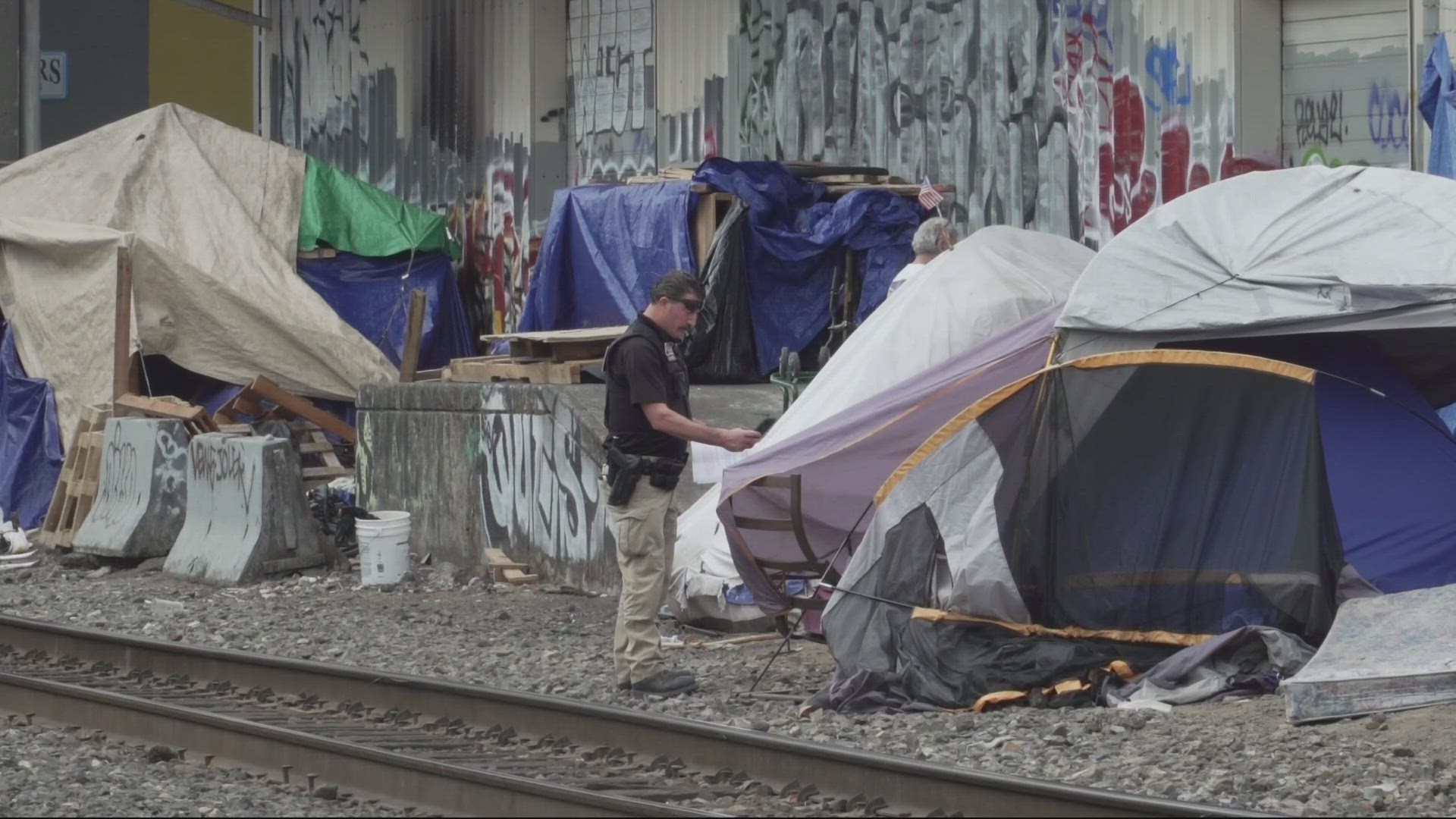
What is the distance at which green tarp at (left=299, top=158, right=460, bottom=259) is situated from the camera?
18.9 metres

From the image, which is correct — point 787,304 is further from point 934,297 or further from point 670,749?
point 670,749

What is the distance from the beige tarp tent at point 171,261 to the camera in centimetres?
1667

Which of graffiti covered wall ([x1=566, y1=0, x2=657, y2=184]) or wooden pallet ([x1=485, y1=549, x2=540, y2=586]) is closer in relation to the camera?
wooden pallet ([x1=485, y1=549, x2=540, y2=586])

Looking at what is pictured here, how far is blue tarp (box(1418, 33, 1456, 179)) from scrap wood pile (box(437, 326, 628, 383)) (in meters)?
6.21

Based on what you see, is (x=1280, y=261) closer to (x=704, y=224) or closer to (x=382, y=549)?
(x=382, y=549)

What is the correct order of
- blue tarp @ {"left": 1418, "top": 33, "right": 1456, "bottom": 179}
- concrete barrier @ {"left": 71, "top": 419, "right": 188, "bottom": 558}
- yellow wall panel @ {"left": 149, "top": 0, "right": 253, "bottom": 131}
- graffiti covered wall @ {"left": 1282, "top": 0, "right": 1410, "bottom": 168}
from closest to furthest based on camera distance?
blue tarp @ {"left": 1418, "top": 33, "right": 1456, "bottom": 179} → graffiti covered wall @ {"left": 1282, "top": 0, "right": 1410, "bottom": 168} → concrete barrier @ {"left": 71, "top": 419, "right": 188, "bottom": 558} → yellow wall panel @ {"left": 149, "top": 0, "right": 253, "bottom": 131}

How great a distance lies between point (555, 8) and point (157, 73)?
9096 millimetres

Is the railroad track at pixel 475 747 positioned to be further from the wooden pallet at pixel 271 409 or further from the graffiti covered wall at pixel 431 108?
the graffiti covered wall at pixel 431 108

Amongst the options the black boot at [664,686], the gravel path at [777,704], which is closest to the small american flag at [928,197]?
the gravel path at [777,704]

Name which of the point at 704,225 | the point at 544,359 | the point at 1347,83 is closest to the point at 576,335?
the point at 544,359

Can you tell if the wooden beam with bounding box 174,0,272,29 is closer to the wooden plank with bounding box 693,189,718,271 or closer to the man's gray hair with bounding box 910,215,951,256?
the wooden plank with bounding box 693,189,718,271

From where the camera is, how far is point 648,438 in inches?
332

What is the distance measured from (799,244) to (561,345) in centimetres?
213

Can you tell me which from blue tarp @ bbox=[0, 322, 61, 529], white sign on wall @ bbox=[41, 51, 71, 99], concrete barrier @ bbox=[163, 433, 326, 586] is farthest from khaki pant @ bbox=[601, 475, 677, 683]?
white sign on wall @ bbox=[41, 51, 71, 99]
